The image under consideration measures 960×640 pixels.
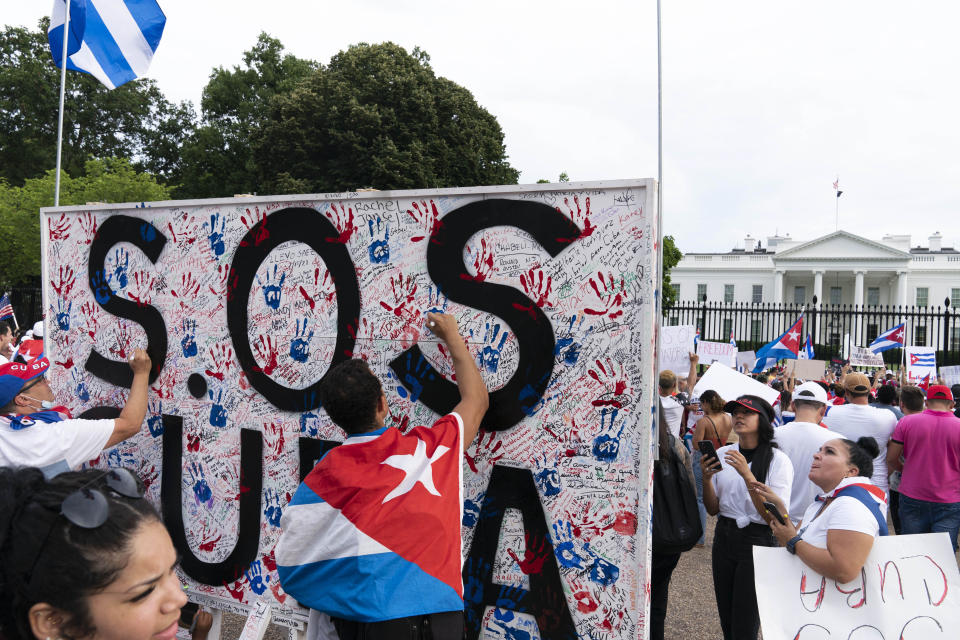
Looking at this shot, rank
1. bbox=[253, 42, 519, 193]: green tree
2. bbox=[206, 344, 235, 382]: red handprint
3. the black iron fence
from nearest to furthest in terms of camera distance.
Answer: bbox=[206, 344, 235, 382]: red handprint
the black iron fence
bbox=[253, 42, 519, 193]: green tree

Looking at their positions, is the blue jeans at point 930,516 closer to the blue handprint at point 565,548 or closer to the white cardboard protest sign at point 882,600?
the white cardboard protest sign at point 882,600

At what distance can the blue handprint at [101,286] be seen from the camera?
12.1 ft

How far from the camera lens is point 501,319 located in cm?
265

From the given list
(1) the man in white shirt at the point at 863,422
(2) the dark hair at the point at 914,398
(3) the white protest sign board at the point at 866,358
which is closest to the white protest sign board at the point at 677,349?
(1) the man in white shirt at the point at 863,422

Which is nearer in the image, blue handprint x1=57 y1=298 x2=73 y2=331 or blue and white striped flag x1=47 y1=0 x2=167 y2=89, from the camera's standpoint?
blue handprint x1=57 y1=298 x2=73 y2=331

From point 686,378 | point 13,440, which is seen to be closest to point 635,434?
point 13,440

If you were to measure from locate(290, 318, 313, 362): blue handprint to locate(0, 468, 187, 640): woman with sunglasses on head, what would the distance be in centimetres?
173

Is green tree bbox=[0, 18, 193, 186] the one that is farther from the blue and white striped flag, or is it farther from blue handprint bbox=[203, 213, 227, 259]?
blue handprint bbox=[203, 213, 227, 259]

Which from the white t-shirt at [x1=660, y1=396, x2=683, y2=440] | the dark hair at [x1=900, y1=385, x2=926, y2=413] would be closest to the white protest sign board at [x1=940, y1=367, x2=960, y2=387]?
the dark hair at [x1=900, y1=385, x2=926, y2=413]

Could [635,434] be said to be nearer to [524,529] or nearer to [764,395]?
[524,529]

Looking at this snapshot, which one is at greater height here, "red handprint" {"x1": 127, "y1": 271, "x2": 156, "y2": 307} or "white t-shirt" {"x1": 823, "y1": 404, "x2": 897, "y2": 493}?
"red handprint" {"x1": 127, "y1": 271, "x2": 156, "y2": 307}

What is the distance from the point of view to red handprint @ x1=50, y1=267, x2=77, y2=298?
3816 millimetres

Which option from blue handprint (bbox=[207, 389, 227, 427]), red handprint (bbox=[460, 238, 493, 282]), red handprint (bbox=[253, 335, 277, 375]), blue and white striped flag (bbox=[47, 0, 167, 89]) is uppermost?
blue and white striped flag (bbox=[47, 0, 167, 89])

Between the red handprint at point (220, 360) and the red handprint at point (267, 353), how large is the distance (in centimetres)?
16
